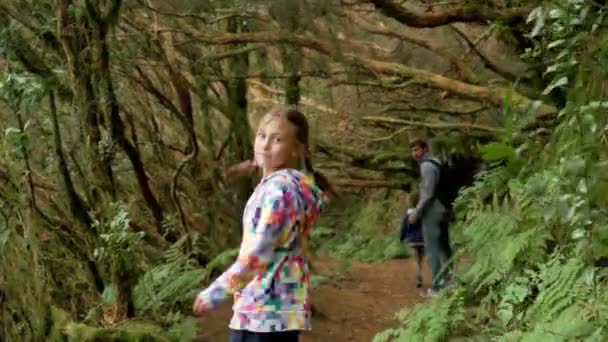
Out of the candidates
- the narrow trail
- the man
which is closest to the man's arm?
the man

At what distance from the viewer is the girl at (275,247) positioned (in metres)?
3.37

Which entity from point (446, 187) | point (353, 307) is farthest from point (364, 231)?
point (446, 187)

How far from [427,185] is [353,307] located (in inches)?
62.0

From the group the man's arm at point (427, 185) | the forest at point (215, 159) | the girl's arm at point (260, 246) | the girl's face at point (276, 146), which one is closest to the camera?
the girl's arm at point (260, 246)

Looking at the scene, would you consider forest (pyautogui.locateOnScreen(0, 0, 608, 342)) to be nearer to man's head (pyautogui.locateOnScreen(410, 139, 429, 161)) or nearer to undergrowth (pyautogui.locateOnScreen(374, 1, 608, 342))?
undergrowth (pyautogui.locateOnScreen(374, 1, 608, 342))

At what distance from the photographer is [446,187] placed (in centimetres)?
839

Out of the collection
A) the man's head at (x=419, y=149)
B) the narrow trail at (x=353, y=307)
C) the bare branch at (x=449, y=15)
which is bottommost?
the narrow trail at (x=353, y=307)

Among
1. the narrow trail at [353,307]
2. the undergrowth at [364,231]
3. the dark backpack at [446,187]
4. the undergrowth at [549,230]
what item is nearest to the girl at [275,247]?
the undergrowth at [549,230]

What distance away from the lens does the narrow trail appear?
7418mm

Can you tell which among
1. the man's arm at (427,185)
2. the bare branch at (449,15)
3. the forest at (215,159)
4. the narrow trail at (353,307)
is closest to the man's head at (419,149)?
the man's arm at (427,185)

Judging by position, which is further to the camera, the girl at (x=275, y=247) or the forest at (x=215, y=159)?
the forest at (x=215, y=159)

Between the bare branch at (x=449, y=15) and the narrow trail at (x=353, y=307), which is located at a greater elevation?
the bare branch at (x=449, y=15)

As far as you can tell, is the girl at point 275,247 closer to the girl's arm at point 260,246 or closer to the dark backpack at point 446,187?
the girl's arm at point 260,246

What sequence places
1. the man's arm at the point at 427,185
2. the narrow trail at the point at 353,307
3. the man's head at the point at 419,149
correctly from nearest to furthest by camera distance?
the narrow trail at the point at 353,307
the man's arm at the point at 427,185
the man's head at the point at 419,149
